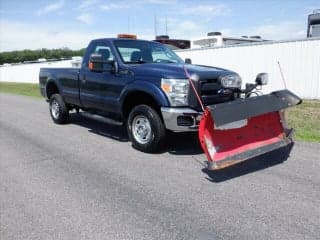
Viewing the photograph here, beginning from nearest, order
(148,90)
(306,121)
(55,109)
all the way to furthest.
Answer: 1. (148,90)
2. (306,121)
3. (55,109)

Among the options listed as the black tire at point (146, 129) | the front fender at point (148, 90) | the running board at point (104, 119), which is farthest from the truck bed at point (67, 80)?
the black tire at point (146, 129)

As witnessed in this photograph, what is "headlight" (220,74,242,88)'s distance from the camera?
6.28 metres

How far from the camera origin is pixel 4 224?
3.92 meters

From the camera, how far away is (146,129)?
21.2 feet

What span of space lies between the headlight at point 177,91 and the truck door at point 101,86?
50.9 inches

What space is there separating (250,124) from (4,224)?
11.9ft

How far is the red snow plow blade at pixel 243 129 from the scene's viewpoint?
5.05 meters

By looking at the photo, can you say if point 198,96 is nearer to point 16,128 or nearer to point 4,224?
point 4,224

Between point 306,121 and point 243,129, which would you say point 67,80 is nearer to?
point 243,129

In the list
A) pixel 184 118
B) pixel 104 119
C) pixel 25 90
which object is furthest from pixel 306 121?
pixel 25 90

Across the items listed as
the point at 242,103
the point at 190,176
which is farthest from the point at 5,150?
the point at 242,103

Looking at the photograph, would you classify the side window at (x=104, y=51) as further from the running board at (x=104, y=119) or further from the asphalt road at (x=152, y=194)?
the asphalt road at (x=152, y=194)

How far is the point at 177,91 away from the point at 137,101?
1.11m

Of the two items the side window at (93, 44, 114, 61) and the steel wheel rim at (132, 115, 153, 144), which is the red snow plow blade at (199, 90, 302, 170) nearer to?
the steel wheel rim at (132, 115, 153, 144)
